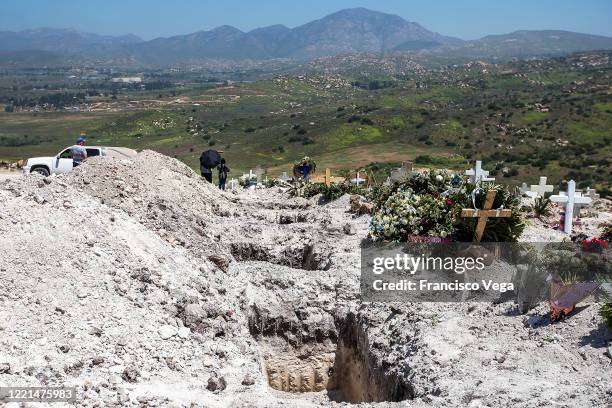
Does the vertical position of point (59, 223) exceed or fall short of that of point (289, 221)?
it exceeds it

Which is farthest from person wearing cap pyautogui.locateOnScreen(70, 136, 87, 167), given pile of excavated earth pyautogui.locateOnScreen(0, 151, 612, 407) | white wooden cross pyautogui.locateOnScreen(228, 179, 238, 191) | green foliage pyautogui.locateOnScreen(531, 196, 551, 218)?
green foliage pyautogui.locateOnScreen(531, 196, 551, 218)

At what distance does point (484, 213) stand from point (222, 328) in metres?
5.27

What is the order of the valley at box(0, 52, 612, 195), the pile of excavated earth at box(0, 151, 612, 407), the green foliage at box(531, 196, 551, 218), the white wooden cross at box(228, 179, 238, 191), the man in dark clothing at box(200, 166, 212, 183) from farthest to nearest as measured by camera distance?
A: the valley at box(0, 52, 612, 195), the white wooden cross at box(228, 179, 238, 191), the man in dark clothing at box(200, 166, 212, 183), the green foliage at box(531, 196, 551, 218), the pile of excavated earth at box(0, 151, 612, 407)

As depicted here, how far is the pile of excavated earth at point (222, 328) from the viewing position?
7328 millimetres

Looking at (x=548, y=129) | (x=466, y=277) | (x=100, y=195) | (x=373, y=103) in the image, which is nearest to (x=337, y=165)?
(x=548, y=129)

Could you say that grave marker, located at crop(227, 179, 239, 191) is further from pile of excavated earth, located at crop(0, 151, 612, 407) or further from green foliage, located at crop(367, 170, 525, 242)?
green foliage, located at crop(367, 170, 525, 242)

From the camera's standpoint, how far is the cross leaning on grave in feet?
36.7

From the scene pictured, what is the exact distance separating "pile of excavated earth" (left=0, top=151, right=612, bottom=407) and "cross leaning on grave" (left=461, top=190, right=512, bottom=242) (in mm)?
2164

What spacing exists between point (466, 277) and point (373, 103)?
95111 mm

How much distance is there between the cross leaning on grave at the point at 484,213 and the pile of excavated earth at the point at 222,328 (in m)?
2.16

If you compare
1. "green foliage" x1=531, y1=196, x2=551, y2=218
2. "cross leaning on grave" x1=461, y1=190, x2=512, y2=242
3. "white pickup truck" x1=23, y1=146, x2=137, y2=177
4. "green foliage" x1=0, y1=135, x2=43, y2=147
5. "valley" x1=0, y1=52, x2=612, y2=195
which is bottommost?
"green foliage" x1=0, y1=135, x2=43, y2=147

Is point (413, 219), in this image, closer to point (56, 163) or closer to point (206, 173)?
point (206, 173)

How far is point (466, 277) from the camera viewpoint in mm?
10430

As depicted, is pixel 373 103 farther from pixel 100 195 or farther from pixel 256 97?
pixel 100 195
